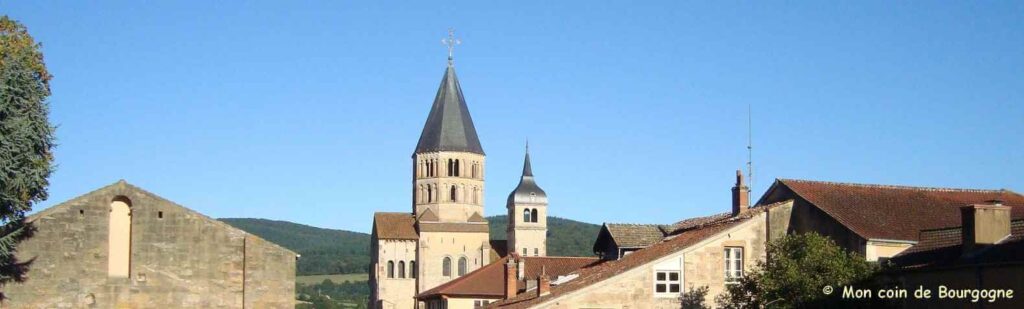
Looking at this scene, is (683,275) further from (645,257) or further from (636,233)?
(636,233)

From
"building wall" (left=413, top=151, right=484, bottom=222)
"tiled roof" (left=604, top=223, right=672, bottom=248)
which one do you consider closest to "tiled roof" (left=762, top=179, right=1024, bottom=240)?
"tiled roof" (left=604, top=223, right=672, bottom=248)

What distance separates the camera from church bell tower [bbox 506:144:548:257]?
13962 cm

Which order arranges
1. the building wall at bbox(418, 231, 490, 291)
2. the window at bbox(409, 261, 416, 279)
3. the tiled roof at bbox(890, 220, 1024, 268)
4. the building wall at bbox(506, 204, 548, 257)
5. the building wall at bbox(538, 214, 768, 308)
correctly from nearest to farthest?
the tiled roof at bbox(890, 220, 1024, 268) → the building wall at bbox(538, 214, 768, 308) → the building wall at bbox(418, 231, 490, 291) → the window at bbox(409, 261, 416, 279) → the building wall at bbox(506, 204, 548, 257)

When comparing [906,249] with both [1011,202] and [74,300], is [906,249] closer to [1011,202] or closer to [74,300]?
[1011,202]

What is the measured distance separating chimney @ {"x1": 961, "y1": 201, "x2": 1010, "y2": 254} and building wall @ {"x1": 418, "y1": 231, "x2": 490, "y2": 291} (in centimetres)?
9654

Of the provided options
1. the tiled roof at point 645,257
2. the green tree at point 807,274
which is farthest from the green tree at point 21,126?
the green tree at point 807,274

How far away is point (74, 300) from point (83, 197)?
3.08 metres

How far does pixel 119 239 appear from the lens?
145 ft

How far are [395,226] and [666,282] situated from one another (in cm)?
9403

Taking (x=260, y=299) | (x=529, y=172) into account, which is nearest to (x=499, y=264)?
(x=260, y=299)

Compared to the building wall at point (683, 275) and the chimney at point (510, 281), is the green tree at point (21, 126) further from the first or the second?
the chimney at point (510, 281)

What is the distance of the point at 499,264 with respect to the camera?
67.1 m

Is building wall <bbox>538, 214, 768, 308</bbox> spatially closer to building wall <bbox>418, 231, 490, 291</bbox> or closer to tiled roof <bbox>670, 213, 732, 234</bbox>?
tiled roof <bbox>670, 213, 732, 234</bbox>

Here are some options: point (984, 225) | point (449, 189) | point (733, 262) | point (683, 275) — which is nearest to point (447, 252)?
point (449, 189)
